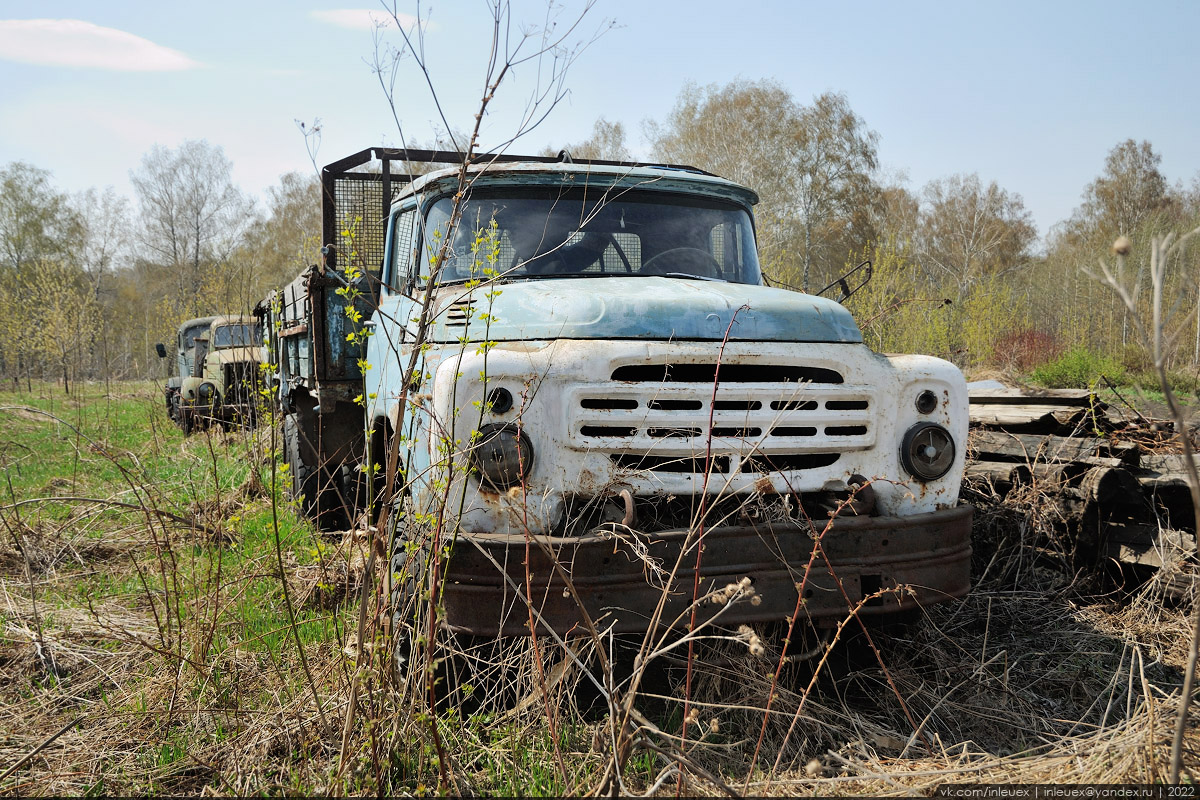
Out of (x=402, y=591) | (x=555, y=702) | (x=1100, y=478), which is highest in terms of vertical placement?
(x=1100, y=478)

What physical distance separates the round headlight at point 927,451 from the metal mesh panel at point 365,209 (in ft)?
13.2

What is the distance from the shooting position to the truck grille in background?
3131 mm

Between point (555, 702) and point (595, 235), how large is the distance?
242 centimetres

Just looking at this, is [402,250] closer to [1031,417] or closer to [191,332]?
[1031,417]

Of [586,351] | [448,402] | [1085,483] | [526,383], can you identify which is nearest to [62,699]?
[448,402]

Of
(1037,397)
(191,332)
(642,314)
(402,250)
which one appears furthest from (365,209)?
(191,332)

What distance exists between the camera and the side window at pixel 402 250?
4582 mm

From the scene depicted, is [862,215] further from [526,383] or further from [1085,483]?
[526,383]

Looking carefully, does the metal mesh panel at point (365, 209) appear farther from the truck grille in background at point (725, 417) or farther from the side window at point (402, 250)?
the truck grille in background at point (725, 417)

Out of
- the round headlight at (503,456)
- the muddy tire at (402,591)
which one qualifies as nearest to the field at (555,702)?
the muddy tire at (402,591)

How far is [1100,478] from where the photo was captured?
4383 mm

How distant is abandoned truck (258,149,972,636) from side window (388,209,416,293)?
0.46 metres

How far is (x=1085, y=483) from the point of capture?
445cm

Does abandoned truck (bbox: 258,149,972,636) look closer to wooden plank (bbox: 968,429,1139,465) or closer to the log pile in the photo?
the log pile
